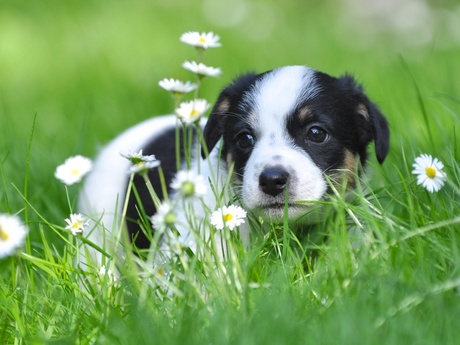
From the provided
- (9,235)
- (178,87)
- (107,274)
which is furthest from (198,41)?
(9,235)

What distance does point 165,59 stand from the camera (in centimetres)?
872

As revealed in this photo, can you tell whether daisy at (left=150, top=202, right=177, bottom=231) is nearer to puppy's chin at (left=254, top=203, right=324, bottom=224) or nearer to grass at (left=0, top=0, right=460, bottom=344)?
grass at (left=0, top=0, right=460, bottom=344)

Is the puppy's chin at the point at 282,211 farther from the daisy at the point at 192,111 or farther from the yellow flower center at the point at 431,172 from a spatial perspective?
the daisy at the point at 192,111

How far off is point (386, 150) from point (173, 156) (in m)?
1.32

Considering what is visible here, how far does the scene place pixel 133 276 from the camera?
283 cm

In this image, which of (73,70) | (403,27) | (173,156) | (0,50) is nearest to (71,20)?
(0,50)

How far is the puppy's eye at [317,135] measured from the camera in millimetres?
3891

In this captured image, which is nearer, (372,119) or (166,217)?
(166,217)

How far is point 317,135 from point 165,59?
5029 mm

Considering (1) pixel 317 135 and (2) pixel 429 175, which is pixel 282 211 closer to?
(1) pixel 317 135

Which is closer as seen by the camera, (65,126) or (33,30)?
(65,126)

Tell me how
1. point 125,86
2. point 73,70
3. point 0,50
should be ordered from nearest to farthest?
point 125,86, point 73,70, point 0,50

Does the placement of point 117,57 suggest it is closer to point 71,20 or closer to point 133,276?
point 71,20

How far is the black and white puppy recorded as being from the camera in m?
3.61
